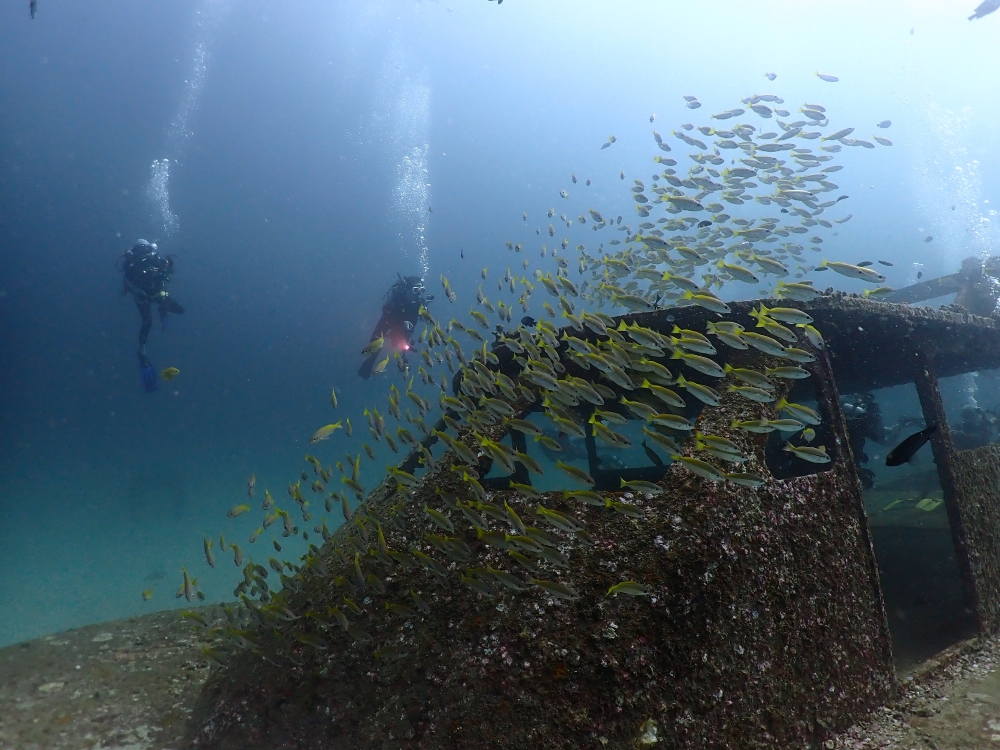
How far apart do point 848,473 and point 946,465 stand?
6.58 ft

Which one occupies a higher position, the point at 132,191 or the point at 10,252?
the point at 132,191

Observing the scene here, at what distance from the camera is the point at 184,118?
3228 inches

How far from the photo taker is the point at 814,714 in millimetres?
3031

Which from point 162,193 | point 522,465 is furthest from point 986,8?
point 162,193

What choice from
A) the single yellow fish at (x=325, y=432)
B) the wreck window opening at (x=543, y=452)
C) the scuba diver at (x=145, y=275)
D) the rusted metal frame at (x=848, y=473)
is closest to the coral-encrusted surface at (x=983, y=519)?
the rusted metal frame at (x=848, y=473)

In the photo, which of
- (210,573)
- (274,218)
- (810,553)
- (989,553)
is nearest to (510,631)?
(810,553)

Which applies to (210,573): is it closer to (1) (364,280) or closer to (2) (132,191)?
(2) (132,191)

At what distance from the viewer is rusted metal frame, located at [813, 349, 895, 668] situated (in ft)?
12.0

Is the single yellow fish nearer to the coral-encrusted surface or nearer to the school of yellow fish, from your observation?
the school of yellow fish

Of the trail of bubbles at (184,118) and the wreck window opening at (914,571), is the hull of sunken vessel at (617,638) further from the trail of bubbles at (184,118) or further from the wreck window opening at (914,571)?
the trail of bubbles at (184,118)

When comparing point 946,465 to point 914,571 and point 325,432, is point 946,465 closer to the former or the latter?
point 914,571

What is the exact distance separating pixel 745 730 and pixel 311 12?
81.5 metres

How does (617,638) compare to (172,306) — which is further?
(172,306)

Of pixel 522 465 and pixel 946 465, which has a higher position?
pixel 522 465
